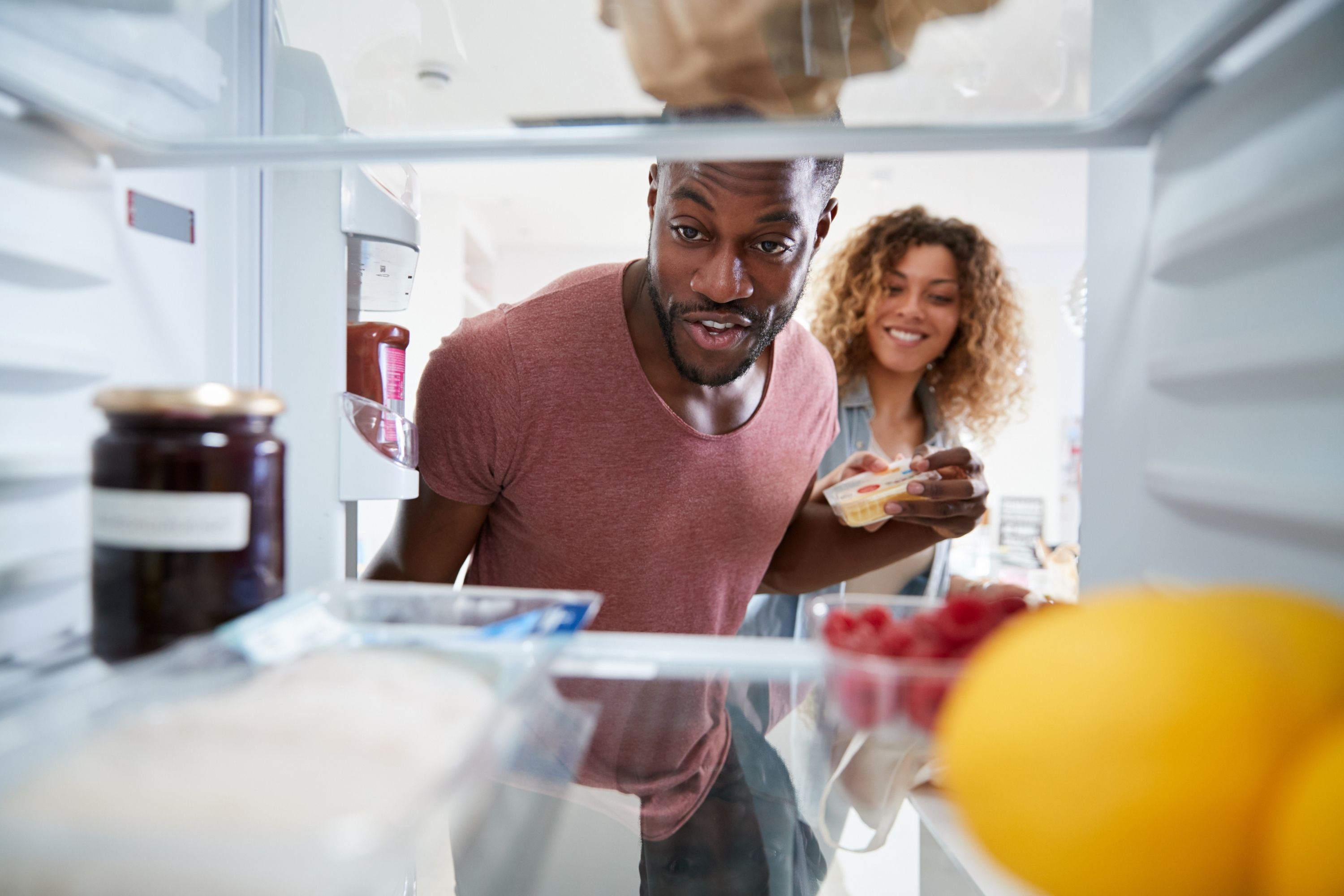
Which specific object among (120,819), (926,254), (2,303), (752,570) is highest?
(926,254)

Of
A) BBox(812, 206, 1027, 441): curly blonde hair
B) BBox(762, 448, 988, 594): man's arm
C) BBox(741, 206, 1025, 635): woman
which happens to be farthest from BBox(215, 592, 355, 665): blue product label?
BBox(812, 206, 1027, 441): curly blonde hair

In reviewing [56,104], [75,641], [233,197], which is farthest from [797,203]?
[75,641]

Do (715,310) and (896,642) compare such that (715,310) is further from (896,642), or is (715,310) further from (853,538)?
(896,642)

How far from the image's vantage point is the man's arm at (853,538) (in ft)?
3.73

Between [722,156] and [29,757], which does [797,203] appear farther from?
[29,757]

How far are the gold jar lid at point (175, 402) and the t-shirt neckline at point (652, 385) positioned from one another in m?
0.70

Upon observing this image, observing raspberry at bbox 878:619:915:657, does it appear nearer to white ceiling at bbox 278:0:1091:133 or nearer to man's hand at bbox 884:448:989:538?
Result: white ceiling at bbox 278:0:1091:133

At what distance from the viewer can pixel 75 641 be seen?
60 cm

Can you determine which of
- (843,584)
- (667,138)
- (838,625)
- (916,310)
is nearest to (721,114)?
(667,138)

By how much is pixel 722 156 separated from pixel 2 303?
477 millimetres

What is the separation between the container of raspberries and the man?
22.9 inches

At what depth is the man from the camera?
1.07 m

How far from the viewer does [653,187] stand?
1.27 m

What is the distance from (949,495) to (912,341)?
1.22 m
